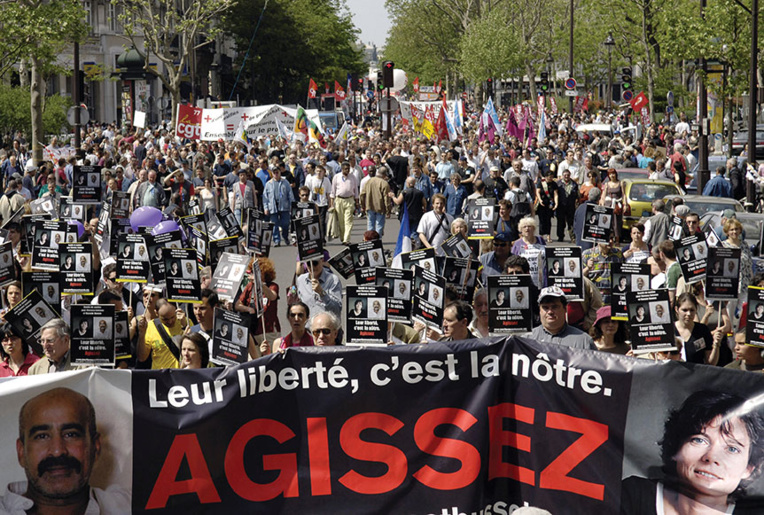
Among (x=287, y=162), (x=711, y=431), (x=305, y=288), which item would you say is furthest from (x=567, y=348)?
(x=287, y=162)

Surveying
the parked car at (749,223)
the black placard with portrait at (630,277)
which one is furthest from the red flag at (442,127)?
the black placard with portrait at (630,277)

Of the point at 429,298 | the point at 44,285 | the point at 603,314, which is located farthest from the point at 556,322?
the point at 44,285

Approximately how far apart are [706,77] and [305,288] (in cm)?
2249

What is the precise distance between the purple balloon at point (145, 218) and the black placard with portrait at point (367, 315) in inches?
246

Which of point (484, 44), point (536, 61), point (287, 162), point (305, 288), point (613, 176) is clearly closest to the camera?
point (305, 288)

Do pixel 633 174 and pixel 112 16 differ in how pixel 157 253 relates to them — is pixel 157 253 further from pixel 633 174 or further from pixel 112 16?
pixel 112 16

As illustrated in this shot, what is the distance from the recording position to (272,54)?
82500 millimetres

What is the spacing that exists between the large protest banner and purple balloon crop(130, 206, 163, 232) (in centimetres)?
811

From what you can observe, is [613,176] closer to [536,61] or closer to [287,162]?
[287,162]

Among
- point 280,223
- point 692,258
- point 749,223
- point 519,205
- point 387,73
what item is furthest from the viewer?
point 387,73

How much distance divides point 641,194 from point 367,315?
15149 mm

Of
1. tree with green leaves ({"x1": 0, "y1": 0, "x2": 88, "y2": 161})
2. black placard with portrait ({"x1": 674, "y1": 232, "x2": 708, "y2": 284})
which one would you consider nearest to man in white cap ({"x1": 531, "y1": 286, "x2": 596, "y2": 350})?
black placard with portrait ({"x1": 674, "y1": 232, "x2": 708, "y2": 284})

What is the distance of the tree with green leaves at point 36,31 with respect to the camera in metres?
31.2

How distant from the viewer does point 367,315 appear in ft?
27.8
